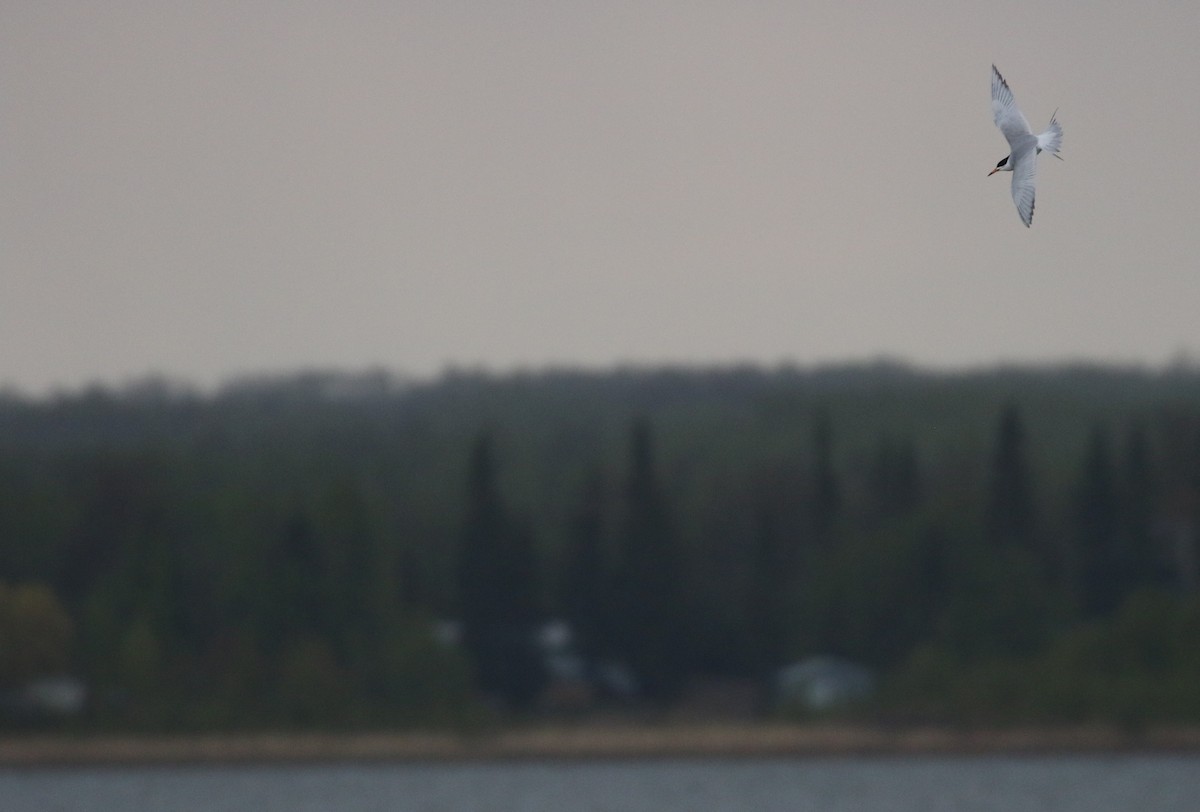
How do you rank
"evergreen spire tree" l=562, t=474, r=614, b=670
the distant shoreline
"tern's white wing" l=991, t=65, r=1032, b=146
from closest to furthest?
"tern's white wing" l=991, t=65, r=1032, b=146 < the distant shoreline < "evergreen spire tree" l=562, t=474, r=614, b=670

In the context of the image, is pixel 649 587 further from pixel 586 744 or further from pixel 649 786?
pixel 649 786

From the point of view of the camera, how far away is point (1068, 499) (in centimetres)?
7912

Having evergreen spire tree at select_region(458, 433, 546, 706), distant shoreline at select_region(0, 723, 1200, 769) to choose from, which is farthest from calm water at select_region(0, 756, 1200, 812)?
evergreen spire tree at select_region(458, 433, 546, 706)

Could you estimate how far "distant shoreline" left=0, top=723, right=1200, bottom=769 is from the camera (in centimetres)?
5953

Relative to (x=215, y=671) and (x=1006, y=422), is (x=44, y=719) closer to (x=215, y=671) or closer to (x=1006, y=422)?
(x=215, y=671)

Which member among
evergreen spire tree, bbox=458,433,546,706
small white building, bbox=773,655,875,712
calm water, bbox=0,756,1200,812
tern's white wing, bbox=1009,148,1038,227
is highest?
tern's white wing, bbox=1009,148,1038,227

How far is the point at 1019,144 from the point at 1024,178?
49cm

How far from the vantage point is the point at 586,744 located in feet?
204

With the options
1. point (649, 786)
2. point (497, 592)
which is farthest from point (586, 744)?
point (649, 786)

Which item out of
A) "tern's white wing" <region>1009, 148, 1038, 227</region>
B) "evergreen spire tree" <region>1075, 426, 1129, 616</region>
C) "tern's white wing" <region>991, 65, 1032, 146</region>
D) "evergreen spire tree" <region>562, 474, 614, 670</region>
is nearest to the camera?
"tern's white wing" <region>1009, 148, 1038, 227</region>

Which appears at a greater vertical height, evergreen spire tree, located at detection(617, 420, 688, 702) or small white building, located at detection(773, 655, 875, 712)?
evergreen spire tree, located at detection(617, 420, 688, 702)

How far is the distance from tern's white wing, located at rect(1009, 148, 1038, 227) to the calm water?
26.8 metres

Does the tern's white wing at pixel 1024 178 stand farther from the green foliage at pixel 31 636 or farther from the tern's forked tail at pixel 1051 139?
the green foliage at pixel 31 636

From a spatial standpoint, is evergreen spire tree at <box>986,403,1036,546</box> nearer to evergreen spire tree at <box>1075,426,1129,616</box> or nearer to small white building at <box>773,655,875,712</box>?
evergreen spire tree at <box>1075,426,1129,616</box>
